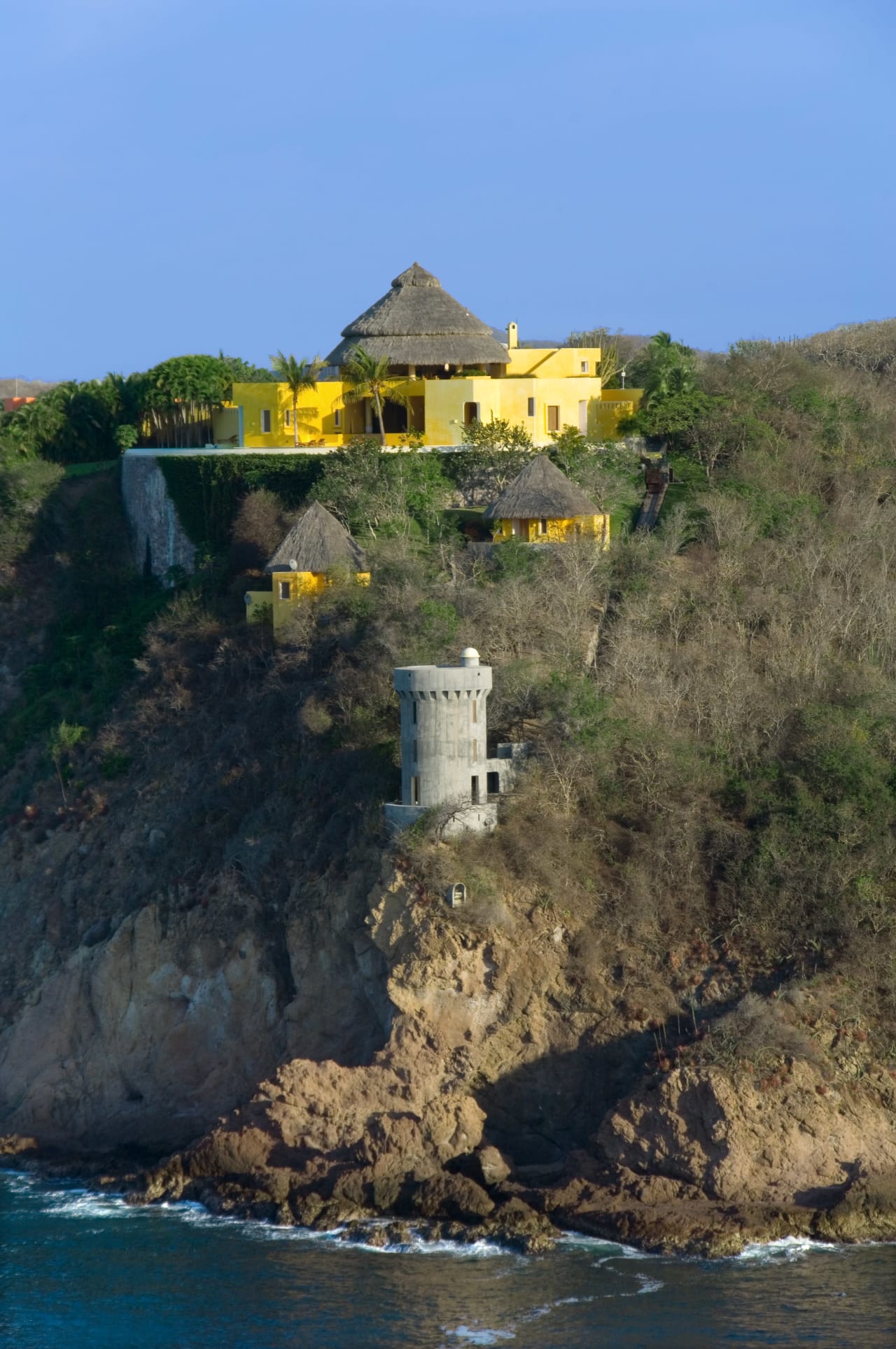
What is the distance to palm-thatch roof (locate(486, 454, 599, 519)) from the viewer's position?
58.6m

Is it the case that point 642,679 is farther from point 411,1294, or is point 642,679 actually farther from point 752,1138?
point 411,1294

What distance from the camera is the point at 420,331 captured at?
65.5 metres

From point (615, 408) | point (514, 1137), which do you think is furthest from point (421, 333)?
point (514, 1137)

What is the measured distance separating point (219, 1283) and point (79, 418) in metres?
38.5

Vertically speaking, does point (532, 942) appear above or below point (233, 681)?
below

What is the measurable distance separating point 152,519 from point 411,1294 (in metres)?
31.1

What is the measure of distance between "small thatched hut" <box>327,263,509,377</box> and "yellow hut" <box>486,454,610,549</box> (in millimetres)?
6849

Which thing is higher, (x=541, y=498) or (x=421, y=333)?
(x=421, y=333)

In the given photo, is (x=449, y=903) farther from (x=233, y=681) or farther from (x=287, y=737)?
(x=233, y=681)

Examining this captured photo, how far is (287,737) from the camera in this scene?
182 feet

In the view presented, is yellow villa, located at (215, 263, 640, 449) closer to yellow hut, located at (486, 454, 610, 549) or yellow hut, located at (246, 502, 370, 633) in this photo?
yellow hut, located at (486, 454, 610, 549)

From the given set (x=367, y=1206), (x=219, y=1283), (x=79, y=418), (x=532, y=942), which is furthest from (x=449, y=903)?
(x=79, y=418)

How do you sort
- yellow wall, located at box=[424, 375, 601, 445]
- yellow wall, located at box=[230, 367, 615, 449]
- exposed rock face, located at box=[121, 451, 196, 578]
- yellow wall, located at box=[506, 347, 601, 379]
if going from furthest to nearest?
1. yellow wall, located at box=[506, 347, 601, 379]
2. exposed rock face, located at box=[121, 451, 196, 578]
3. yellow wall, located at box=[230, 367, 615, 449]
4. yellow wall, located at box=[424, 375, 601, 445]

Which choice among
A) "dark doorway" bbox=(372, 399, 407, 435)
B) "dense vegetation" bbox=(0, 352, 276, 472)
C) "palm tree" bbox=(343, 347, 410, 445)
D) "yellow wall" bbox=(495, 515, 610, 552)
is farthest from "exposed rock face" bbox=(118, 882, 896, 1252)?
"dense vegetation" bbox=(0, 352, 276, 472)
